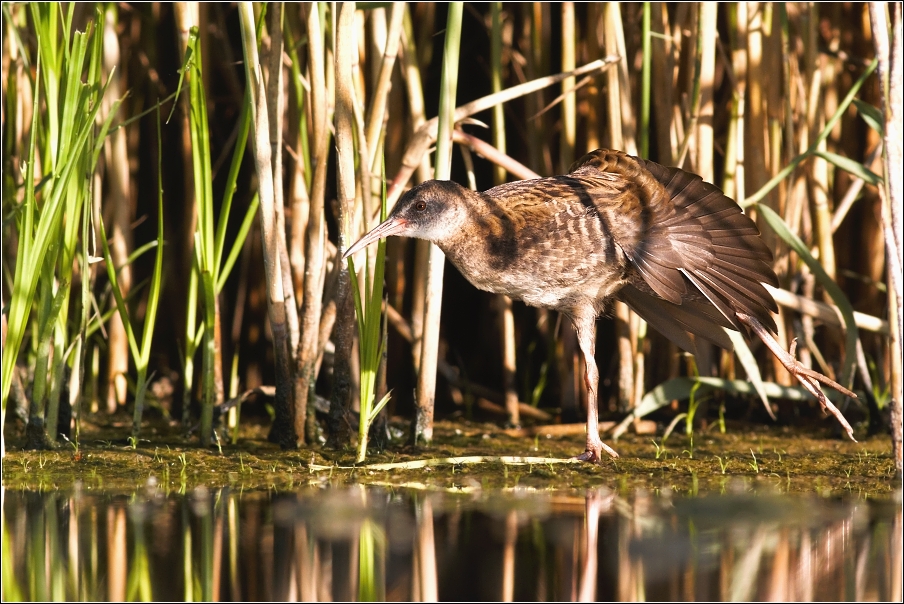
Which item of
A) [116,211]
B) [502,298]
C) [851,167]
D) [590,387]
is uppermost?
[851,167]

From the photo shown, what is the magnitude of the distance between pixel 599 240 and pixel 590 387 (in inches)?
23.3

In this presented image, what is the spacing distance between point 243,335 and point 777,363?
251 cm

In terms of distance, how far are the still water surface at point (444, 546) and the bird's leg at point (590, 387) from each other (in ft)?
1.69

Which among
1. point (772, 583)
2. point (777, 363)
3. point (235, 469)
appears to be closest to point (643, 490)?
point (772, 583)

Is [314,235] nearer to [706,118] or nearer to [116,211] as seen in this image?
[116,211]

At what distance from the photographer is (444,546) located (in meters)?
2.71

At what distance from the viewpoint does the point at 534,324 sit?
208 inches

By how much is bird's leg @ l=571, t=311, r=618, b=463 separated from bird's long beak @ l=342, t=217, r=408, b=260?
0.78m

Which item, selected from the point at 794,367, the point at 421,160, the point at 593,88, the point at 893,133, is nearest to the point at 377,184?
the point at 421,160

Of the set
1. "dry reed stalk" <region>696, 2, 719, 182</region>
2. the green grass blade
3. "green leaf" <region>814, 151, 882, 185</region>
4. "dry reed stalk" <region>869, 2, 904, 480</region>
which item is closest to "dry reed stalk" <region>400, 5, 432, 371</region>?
"dry reed stalk" <region>696, 2, 719, 182</region>

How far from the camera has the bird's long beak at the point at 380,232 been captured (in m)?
3.59

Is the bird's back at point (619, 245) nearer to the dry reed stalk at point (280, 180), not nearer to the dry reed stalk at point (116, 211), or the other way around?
the dry reed stalk at point (280, 180)

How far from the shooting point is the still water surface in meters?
2.35

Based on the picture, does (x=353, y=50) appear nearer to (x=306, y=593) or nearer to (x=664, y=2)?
(x=664, y=2)
